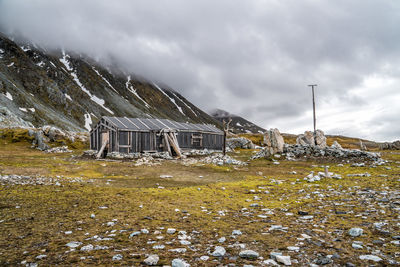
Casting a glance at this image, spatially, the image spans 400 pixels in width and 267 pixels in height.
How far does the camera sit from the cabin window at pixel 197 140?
45247mm

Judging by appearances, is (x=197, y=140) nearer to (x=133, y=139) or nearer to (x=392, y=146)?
(x=133, y=139)

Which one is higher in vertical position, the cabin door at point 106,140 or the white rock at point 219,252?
the cabin door at point 106,140

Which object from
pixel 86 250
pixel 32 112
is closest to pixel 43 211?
pixel 86 250

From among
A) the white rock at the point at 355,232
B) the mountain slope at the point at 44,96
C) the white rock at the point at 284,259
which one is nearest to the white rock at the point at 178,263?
the white rock at the point at 284,259

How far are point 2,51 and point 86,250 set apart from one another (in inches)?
6721

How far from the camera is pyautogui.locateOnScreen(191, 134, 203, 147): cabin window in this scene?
45.2 m

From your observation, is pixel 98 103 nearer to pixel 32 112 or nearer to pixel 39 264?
pixel 32 112

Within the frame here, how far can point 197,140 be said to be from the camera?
151 ft

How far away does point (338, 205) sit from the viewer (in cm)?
784

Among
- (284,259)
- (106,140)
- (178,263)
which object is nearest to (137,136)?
(106,140)

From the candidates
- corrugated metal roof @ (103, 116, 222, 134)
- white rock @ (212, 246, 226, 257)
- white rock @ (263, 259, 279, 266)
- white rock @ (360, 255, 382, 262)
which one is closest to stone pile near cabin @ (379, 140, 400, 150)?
corrugated metal roof @ (103, 116, 222, 134)

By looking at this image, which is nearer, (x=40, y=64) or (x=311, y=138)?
(x=311, y=138)

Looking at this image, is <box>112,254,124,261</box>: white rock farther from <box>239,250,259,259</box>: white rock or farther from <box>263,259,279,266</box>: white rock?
<box>263,259,279,266</box>: white rock

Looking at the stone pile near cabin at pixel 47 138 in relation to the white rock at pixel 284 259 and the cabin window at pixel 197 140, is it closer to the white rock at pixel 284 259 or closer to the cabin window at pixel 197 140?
the cabin window at pixel 197 140
